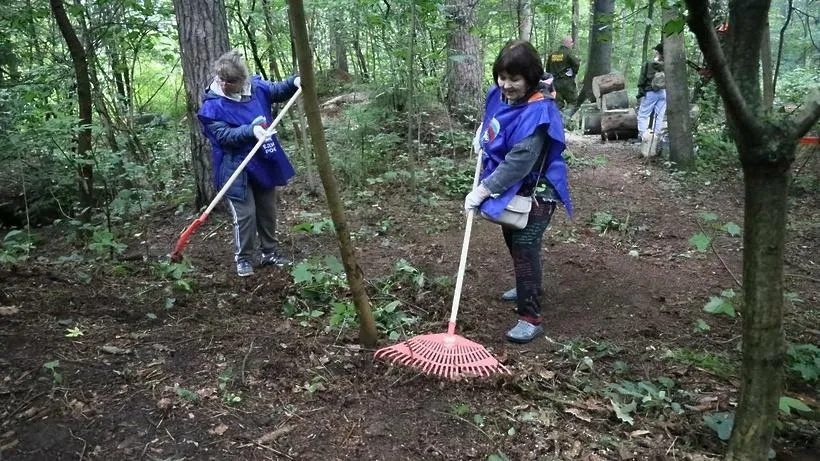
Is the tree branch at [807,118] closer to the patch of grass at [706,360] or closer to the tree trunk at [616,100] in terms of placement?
the patch of grass at [706,360]

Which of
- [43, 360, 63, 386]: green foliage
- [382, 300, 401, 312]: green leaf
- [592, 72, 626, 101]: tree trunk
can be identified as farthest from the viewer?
[592, 72, 626, 101]: tree trunk

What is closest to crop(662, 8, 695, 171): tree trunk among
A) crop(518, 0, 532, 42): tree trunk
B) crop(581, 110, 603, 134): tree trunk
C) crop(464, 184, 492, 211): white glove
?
crop(518, 0, 532, 42): tree trunk

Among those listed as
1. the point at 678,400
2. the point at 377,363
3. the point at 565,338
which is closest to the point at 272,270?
the point at 377,363

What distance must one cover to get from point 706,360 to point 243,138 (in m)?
3.66

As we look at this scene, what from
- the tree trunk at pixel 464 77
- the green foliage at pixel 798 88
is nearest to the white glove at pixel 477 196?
the tree trunk at pixel 464 77

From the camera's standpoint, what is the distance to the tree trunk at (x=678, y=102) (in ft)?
25.1

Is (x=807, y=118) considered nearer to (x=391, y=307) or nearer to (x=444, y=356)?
(x=444, y=356)

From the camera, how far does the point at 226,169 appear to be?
178 inches

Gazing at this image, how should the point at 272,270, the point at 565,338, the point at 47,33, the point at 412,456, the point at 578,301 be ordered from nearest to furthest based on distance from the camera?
the point at 412,456 → the point at 565,338 → the point at 578,301 → the point at 272,270 → the point at 47,33

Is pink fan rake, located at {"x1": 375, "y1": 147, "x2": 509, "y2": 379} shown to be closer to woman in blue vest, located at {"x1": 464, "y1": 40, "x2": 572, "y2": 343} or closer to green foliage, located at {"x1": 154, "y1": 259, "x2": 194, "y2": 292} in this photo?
woman in blue vest, located at {"x1": 464, "y1": 40, "x2": 572, "y2": 343}

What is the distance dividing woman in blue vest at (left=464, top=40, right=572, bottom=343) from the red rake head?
64 cm

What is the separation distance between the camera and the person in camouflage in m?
12.9

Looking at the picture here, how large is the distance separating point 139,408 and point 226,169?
2.43 metres

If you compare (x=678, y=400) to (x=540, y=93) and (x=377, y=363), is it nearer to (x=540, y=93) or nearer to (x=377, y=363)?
(x=377, y=363)
